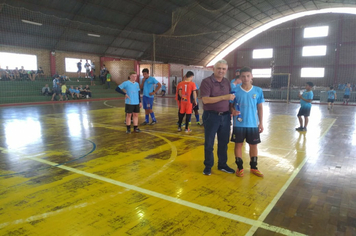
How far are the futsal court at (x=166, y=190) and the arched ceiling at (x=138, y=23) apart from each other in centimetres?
1841

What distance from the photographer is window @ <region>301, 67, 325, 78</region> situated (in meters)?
31.5

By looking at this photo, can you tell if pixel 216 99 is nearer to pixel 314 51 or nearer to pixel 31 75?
pixel 31 75

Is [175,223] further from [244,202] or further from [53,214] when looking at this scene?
[53,214]

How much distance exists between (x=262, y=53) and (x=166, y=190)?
35846mm

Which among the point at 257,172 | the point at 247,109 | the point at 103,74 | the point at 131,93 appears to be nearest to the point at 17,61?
the point at 103,74

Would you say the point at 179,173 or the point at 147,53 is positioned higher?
the point at 147,53

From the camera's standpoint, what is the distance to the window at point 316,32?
103 ft

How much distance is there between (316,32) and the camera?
32.0 meters

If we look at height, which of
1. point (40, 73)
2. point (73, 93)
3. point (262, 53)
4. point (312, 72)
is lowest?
point (73, 93)

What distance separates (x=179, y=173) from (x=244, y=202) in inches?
53.1

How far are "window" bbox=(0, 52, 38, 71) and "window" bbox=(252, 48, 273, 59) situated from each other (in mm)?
28389

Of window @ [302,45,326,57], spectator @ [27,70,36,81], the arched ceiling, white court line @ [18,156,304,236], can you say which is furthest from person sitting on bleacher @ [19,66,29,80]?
window @ [302,45,326,57]

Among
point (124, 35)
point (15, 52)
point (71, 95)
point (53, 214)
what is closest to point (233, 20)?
point (124, 35)

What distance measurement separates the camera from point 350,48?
98.6 feet
